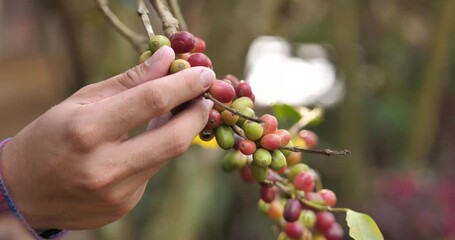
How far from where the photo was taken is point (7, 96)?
4000mm

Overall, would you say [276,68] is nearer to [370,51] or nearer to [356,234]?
[370,51]

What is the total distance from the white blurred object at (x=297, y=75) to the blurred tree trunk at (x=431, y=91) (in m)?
0.27

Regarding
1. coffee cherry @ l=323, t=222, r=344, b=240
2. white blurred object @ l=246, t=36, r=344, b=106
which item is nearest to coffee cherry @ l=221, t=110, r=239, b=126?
coffee cherry @ l=323, t=222, r=344, b=240

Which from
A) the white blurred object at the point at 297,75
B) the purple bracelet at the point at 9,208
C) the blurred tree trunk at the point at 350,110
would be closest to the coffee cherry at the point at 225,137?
the purple bracelet at the point at 9,208

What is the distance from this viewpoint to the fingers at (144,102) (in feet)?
2.11

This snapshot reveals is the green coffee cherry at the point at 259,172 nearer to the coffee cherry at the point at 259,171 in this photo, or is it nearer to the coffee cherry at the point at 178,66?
the coffee cherry at the point at 259,171

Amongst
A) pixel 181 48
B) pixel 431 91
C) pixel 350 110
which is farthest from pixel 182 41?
pixel 431 91

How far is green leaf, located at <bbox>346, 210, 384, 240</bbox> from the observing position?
741 mm

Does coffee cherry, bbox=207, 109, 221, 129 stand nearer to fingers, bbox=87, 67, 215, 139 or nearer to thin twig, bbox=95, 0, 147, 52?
fingers, bbox=87, 67, 215, 139

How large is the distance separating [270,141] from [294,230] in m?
0.15

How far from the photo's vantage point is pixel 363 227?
0.75 meters

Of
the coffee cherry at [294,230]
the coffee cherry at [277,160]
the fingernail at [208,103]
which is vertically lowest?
the coffee cherry at [294,230]

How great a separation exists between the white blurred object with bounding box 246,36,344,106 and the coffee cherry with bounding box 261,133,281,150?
1.76 meters

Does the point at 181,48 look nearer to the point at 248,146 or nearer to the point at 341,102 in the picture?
the point at 248,146
